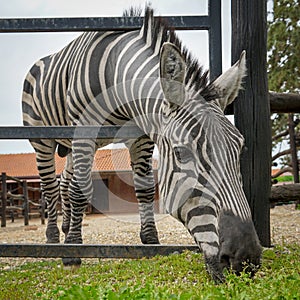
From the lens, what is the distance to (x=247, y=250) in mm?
2438

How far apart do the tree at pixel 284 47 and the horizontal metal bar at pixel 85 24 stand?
892 centimetres

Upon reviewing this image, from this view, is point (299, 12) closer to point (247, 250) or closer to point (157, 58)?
point (157, 58)

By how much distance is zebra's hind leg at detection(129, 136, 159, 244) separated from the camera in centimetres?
468

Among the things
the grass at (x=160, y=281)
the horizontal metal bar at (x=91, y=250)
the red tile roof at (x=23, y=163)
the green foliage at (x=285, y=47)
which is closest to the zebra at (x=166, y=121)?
the grass at (x=160, y=281)

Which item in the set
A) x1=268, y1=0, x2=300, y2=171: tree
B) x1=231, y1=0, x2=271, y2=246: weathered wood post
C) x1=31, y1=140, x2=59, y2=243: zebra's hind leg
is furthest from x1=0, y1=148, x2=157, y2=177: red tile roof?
x1=231, y1=0, x2=271, y2=246: weathered wood post

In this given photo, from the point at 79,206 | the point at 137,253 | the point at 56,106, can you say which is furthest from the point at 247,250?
the point at 56,106

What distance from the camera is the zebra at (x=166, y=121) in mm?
2668

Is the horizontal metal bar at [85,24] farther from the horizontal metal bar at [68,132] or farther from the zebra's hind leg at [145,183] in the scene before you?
the zebra's hind leg at [145,183]

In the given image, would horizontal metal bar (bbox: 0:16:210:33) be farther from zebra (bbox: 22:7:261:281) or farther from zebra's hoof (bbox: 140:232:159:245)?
zebra's hoof (bbox: 140:232:159:245)

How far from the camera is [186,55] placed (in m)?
3.28

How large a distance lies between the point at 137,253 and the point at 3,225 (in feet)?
35.3

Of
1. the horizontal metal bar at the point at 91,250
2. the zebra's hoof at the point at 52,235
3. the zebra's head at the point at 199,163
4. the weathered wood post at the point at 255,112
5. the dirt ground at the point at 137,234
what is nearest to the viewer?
the zebra's head at the point at 199,163

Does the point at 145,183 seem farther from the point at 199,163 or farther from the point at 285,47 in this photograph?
the point at 285,47

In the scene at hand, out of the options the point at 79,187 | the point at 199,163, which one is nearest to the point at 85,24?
the point at 79,187
